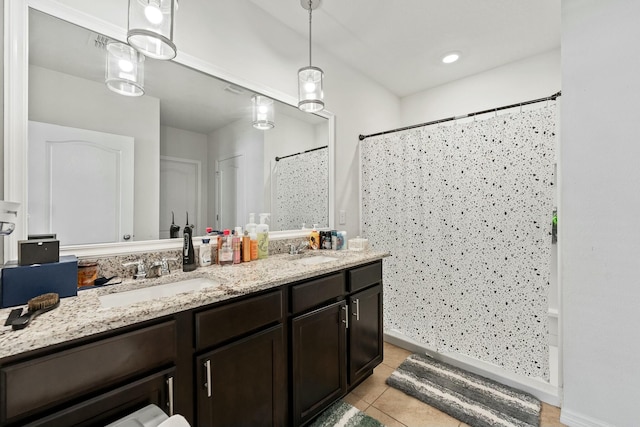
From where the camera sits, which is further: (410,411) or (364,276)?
(364,276)

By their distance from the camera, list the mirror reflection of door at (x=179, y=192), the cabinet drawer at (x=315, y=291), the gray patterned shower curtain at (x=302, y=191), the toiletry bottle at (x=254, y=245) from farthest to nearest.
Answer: the gray patterned shower curtain at (x=302, y=191) < the toiletry bottle at (x=254, y=245) < the mirror reflection of door at (x=179, y=192) < the cabinet drawer at (x=315, y=291)

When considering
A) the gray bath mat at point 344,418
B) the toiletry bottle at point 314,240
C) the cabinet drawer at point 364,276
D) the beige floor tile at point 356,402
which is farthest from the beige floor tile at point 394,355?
the toiletry bottle at point 314,240

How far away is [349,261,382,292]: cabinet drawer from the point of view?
1.73 meters

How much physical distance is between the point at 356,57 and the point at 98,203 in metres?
2.34

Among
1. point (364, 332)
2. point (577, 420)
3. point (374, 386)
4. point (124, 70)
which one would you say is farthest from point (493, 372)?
point (124, 70)

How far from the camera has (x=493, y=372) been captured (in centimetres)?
198

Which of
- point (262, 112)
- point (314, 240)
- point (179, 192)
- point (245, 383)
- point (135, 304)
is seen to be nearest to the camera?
point (135, 304)

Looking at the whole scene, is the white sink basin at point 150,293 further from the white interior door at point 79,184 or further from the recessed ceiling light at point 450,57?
the recessed ceiling light at point 450,57

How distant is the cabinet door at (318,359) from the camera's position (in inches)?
54.7

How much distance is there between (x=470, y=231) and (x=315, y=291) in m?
1.34

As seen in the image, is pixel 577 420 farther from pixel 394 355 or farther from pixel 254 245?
pixel 254 245

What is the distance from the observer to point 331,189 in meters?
2.44

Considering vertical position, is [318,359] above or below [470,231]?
below

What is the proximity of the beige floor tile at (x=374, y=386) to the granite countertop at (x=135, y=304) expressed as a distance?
3.19ft
